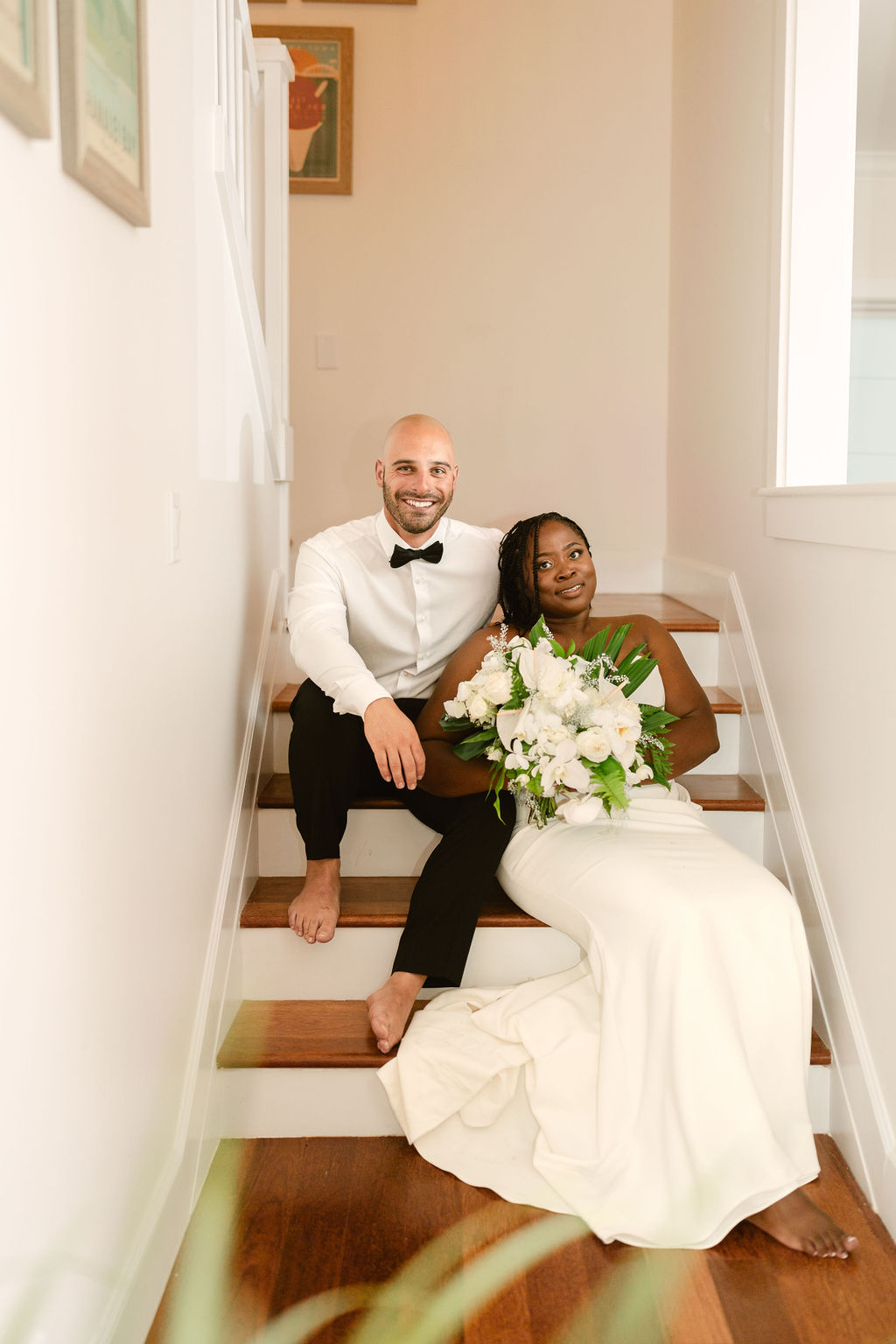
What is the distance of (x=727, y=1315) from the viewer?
4.98 ft

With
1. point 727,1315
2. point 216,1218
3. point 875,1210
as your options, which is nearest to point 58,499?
point 216,1218

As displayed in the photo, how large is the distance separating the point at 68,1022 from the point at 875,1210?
54.0 inches

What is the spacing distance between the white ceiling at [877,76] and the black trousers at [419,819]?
120 inches

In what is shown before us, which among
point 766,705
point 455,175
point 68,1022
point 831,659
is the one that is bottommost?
point 68,1022

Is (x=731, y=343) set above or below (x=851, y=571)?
above

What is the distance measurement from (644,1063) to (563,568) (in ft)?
3.38

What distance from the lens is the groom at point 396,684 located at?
81.8 inches

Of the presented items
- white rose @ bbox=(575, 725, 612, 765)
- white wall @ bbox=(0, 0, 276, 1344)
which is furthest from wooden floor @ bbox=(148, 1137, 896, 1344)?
white rose @ bbox=(575, 725, 612, 765)

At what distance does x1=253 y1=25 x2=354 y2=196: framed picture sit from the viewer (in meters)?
3.90

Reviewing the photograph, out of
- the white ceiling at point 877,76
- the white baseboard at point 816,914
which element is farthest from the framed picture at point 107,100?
the white ceiling at point 877,76

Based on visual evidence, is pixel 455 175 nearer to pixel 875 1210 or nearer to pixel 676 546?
pixel 676 546

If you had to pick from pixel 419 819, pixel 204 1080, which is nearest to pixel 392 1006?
pixel 204 1080

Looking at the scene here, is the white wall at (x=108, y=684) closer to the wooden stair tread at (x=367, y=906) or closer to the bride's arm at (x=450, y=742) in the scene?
the wooden stair tread at (x=367, y=906)

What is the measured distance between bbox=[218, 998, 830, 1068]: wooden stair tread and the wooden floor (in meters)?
0.18
